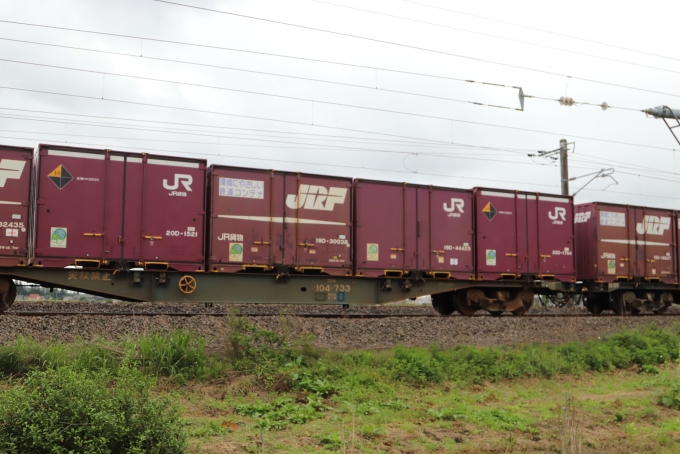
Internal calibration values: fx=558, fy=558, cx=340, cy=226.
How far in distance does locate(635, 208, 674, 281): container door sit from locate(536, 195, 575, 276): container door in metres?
3.14

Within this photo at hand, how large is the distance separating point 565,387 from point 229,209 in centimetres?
781

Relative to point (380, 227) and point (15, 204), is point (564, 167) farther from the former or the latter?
point (15, 204)

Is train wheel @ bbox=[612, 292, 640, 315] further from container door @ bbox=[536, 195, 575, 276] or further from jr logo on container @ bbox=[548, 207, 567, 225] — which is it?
jr logo on container @ bbox=[548, 207, 567, 225]

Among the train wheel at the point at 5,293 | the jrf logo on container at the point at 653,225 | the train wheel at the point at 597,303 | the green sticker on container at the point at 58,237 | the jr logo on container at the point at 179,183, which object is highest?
the jr logo on container at the point at 179,183

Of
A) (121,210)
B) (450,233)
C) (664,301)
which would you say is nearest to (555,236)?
(450,233)

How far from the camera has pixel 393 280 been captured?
14344mm

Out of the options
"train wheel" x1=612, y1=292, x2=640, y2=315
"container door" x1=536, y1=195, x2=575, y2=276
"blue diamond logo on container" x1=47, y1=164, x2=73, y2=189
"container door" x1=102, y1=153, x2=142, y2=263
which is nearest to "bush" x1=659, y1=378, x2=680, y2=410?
"container door" x1=536, y1=195, x2=575, y2=276

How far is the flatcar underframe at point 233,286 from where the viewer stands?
11.4 m

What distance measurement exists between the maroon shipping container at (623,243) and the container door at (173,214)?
1226 centimetres

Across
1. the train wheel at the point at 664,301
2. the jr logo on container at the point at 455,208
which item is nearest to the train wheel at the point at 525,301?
the jr logo on container at the point at 455,208

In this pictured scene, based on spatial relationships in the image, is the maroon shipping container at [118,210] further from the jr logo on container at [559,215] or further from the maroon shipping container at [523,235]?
the jr logo on container at [559,215]

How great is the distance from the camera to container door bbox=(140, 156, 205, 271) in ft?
39.6

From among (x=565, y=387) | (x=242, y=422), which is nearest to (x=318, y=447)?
(x=242, y=422)

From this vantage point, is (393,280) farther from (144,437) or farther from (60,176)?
(144,437)
